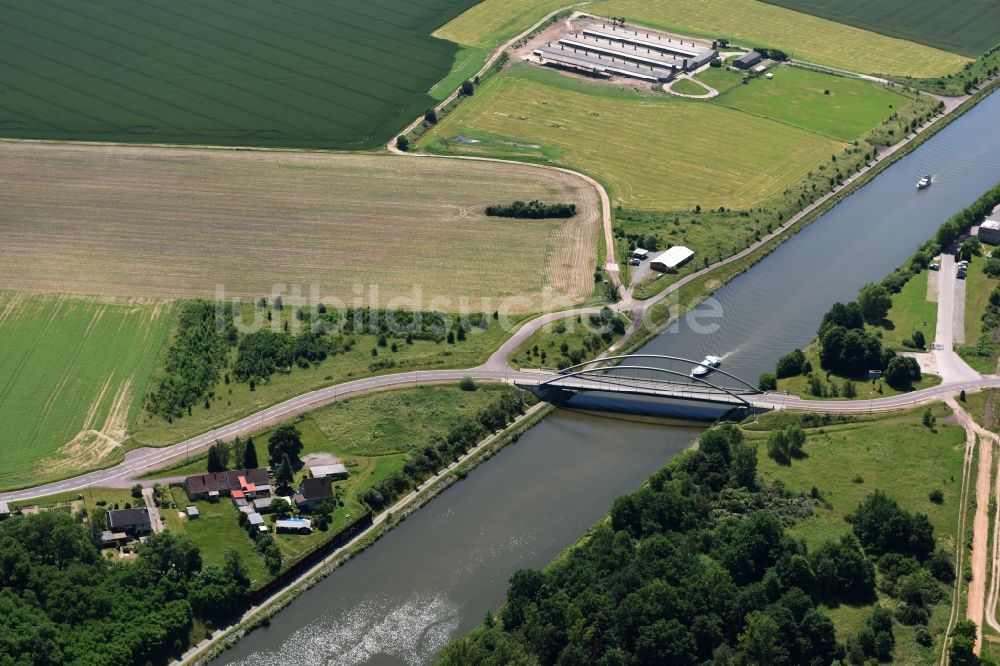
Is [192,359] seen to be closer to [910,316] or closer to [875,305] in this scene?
[875,305]

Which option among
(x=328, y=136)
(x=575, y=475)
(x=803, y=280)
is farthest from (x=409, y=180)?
(x=575, y=475)

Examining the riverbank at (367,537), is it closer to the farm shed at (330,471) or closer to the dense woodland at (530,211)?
the farm shed at (330,471)

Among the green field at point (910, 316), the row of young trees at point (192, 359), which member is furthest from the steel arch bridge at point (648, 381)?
the row of young trees at point (192, 359)

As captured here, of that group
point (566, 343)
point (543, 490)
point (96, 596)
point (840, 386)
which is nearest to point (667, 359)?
point (566, 343)

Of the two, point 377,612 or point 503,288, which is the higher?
point 503,288

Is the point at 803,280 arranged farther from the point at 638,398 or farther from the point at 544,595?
the point at 544,595

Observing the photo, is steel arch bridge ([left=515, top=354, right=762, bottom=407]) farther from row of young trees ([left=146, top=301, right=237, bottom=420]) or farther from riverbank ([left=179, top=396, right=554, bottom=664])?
row of young trees ([left=146, top=301, right=237, bottom=420])
